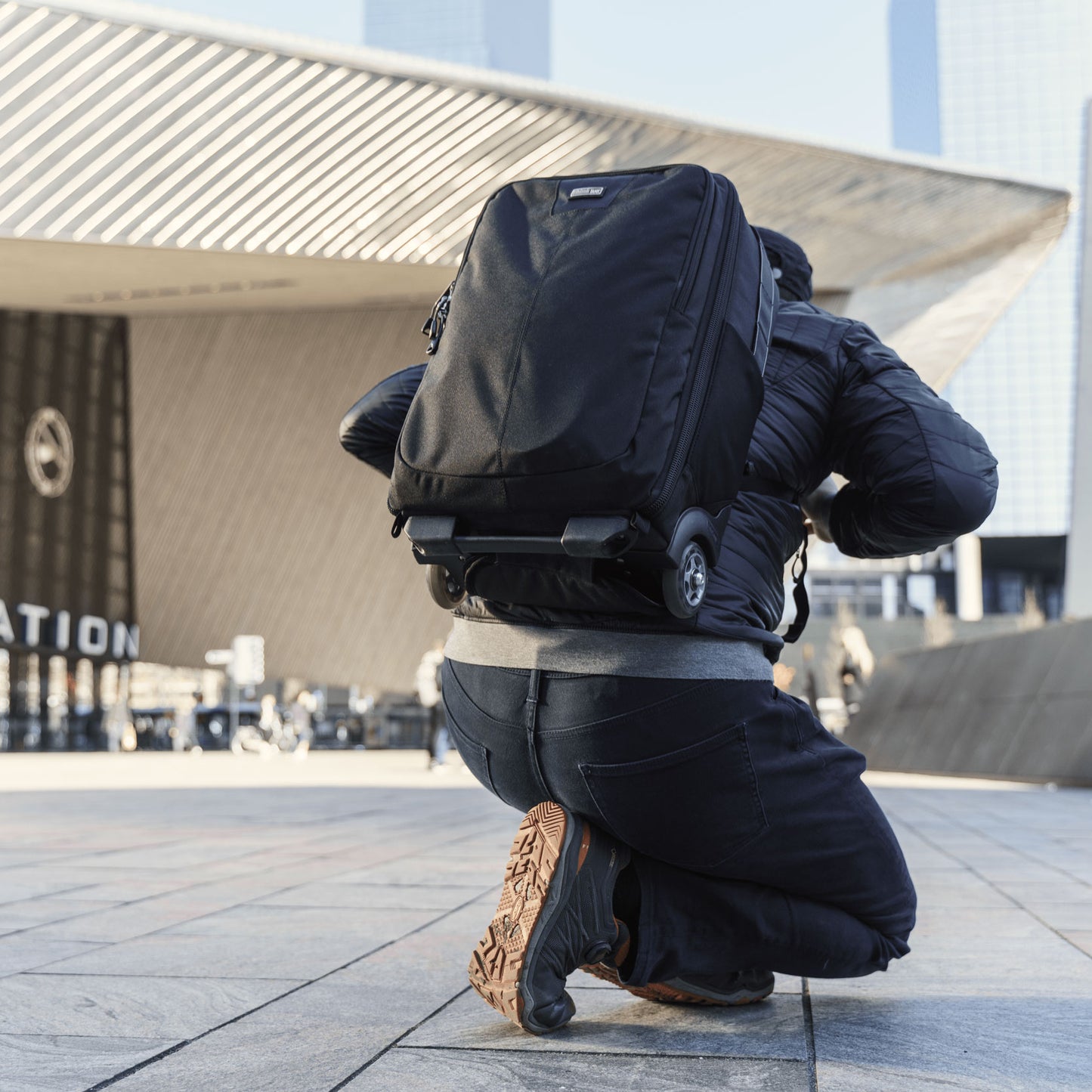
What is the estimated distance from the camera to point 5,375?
29.1 meters

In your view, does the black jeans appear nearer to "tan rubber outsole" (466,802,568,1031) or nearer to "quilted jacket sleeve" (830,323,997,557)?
"tan rubber outsole" (466,802,568,1031)

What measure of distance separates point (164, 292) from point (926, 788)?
63.1ft

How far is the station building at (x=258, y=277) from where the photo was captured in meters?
19.7

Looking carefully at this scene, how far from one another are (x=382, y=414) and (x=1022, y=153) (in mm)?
96110

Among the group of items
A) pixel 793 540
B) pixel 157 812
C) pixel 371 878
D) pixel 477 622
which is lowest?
pixel 157 812

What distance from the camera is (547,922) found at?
7.40 feet

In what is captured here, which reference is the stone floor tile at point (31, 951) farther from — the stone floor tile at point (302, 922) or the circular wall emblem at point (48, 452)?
the circular wall emblem at point (48, 452)

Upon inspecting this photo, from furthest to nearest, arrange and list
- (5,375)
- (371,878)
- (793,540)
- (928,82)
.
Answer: (928,82)
(5,375)
(371,878)
(793,540)

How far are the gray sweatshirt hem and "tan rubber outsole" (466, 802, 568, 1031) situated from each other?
286 mm

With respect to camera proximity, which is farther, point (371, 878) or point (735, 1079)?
point (371, 878)

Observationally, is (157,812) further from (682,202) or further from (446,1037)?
(682,202)

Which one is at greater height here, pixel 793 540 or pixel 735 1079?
pixel 793 540

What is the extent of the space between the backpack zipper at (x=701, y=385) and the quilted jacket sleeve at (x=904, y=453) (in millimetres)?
430

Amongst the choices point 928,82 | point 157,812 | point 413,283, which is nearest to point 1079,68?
point 928,82
